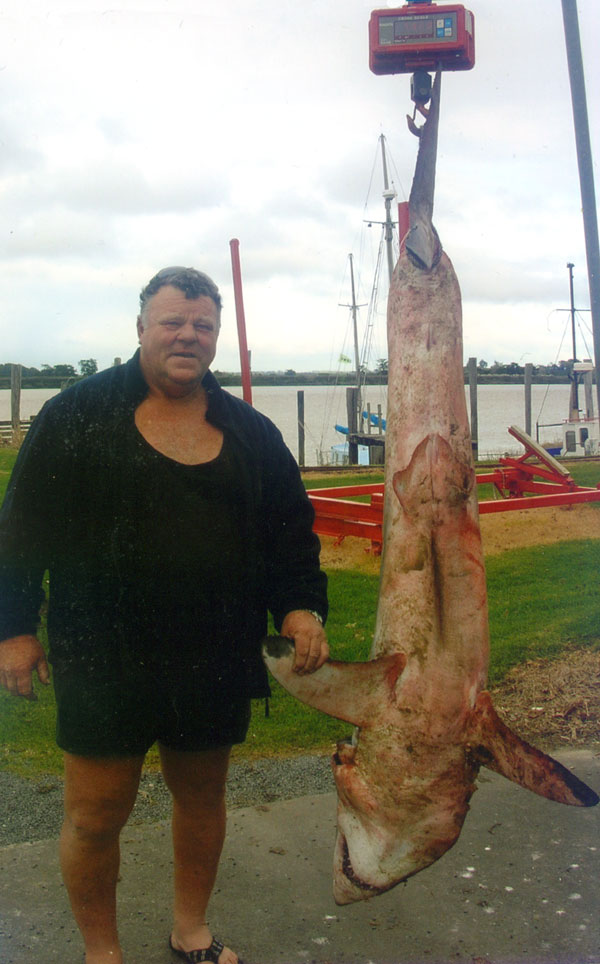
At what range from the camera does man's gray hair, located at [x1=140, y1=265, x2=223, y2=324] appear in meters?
2.18

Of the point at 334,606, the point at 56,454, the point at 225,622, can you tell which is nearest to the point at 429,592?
the point at 225,622

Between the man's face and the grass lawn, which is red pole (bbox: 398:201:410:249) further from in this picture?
the grass lawn

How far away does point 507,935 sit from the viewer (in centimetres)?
262

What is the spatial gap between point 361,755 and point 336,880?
0.28 metres

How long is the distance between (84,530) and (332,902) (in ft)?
4.87

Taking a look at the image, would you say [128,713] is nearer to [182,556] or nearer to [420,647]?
[182,556]

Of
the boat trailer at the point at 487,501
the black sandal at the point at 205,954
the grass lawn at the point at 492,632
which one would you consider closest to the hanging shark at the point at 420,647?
the black sandal at the point at 205,954

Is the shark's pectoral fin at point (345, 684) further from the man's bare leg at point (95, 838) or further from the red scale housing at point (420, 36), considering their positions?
the red scale housing at point (420, 36)

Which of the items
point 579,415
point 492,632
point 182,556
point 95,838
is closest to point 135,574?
point 182,556

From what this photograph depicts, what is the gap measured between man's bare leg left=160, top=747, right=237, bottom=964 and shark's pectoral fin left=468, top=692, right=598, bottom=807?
720 millimetres

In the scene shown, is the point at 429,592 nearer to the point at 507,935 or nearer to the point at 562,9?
the point at 507,935

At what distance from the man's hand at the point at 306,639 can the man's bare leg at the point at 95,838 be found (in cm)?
51

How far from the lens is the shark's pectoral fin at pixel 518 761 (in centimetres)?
192

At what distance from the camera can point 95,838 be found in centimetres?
225
